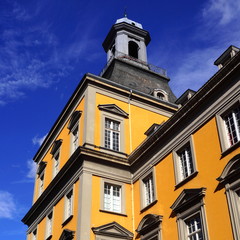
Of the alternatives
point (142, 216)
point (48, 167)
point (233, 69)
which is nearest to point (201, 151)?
point (233, 69)

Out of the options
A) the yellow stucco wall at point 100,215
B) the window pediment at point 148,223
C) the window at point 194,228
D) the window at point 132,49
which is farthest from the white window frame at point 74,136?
the window at point 132,49

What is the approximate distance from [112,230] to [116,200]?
2.20m

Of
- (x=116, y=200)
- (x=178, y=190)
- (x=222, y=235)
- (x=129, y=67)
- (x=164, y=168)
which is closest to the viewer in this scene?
(x=222, y=235)

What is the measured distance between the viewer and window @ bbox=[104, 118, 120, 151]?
1007 inches

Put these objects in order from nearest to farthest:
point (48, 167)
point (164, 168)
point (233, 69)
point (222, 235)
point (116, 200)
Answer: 1. point (222, 235)
2. point (233, 69)
3. point (164, 168)
4. point (116, 200)
5. point (48, 167)

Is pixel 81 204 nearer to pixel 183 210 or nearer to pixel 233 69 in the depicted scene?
pixel 183 210

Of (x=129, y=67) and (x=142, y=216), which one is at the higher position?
(x=129, y=67)

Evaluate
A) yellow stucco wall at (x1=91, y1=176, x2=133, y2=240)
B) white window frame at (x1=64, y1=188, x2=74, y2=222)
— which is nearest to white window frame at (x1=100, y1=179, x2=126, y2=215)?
yellow stucco wall at (x1=91, y1=176, x2=133, y2=240)

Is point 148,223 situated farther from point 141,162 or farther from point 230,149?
point 230,149

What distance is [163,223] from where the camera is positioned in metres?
20.0

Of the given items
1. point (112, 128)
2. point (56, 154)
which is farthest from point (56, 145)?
point (112, 128)

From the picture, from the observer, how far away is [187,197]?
61.1 feet

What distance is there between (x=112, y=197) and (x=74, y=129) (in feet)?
20.4

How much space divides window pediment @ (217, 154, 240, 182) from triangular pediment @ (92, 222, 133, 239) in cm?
755
